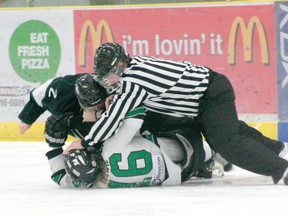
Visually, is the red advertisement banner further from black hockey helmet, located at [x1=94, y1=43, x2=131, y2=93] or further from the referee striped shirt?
black hockey helmet, located at [x1=94, y1=43, x2=131, y2=93]

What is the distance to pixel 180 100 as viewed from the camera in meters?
4.82

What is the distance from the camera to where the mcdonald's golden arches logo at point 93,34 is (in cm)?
774

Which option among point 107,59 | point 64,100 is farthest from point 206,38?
point 107,59

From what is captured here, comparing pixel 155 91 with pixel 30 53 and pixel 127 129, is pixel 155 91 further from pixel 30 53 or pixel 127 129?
pixel 30 53

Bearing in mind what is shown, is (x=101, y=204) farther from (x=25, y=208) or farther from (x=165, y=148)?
(x=165, y=148)

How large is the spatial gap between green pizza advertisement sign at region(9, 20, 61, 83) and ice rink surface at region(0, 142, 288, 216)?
2366 mm

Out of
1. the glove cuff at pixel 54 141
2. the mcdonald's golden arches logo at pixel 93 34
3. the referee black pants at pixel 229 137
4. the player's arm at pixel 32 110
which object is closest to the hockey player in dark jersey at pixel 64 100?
the player's arm at pixel 32 110

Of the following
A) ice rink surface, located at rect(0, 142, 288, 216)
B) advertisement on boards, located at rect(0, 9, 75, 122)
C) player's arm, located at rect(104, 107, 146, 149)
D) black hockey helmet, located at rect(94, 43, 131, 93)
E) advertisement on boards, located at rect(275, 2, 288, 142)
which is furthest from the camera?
advertisement on boards, located at rect(0, 9, 75, 122)

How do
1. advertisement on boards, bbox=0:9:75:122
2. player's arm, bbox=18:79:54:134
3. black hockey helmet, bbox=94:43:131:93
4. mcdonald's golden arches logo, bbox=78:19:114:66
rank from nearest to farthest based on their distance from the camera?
black hockey helmet, bbox=94:43:131:93 < player's arm, bbox=18:79:54:134 < mcdonald's golden arches logo, bbox=78:19:114:66 < advertisement on boards, bbox=0:9:75:122

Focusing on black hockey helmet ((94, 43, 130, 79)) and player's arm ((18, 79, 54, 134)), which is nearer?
black hockey helmet ((94, 43, 130, 79))

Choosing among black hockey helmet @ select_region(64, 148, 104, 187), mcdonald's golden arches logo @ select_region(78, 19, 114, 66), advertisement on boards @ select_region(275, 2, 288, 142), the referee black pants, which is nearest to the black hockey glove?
black hockey helmet @ select_region(64, 148, 104, 187)

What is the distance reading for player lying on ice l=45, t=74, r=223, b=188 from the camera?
188 inches

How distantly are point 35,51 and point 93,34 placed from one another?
55 centimetres

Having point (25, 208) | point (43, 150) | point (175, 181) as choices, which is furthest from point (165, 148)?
point (43, 150)
